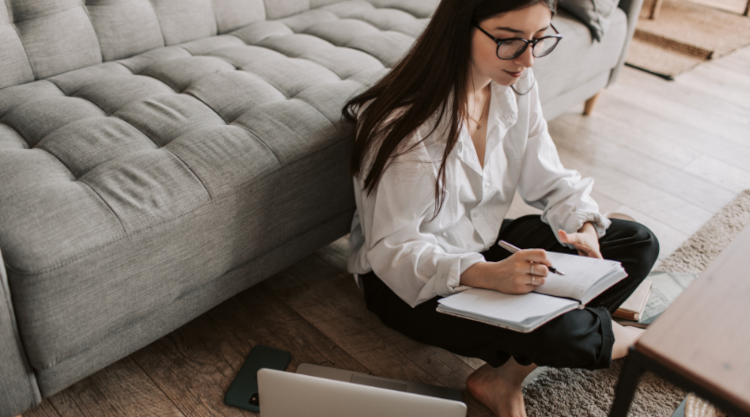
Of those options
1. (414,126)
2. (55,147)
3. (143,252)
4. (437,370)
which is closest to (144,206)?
(143,252)

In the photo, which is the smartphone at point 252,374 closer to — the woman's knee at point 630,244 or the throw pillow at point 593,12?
the woman's knee at point 630,244

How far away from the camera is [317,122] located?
1.10m

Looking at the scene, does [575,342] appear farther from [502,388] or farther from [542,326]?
[502,388]

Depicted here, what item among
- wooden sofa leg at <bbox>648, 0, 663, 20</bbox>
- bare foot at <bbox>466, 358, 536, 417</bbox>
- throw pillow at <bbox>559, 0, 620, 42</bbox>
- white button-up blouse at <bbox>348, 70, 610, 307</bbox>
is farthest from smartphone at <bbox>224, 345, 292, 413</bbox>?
wooden sofa leg at <bbox>648, 0, 663, 20</bbox>

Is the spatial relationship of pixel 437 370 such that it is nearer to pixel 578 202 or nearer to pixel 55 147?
pixel 578 202

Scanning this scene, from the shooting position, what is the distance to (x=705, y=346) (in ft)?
1.93

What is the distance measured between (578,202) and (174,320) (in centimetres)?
83

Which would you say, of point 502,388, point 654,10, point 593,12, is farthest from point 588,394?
point 654,10

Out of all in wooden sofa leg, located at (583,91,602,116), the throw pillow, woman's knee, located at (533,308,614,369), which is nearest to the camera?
woman's knee, located at (533,308,614,369)

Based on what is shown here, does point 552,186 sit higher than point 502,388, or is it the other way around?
point 552,186

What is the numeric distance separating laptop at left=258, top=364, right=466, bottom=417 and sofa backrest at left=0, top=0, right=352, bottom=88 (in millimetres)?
924

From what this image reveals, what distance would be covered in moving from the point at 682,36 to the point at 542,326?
107 inches

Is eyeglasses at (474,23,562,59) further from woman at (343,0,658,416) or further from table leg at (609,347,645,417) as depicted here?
table leg at (609,347,645,417)

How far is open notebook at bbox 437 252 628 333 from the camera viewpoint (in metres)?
0.81
